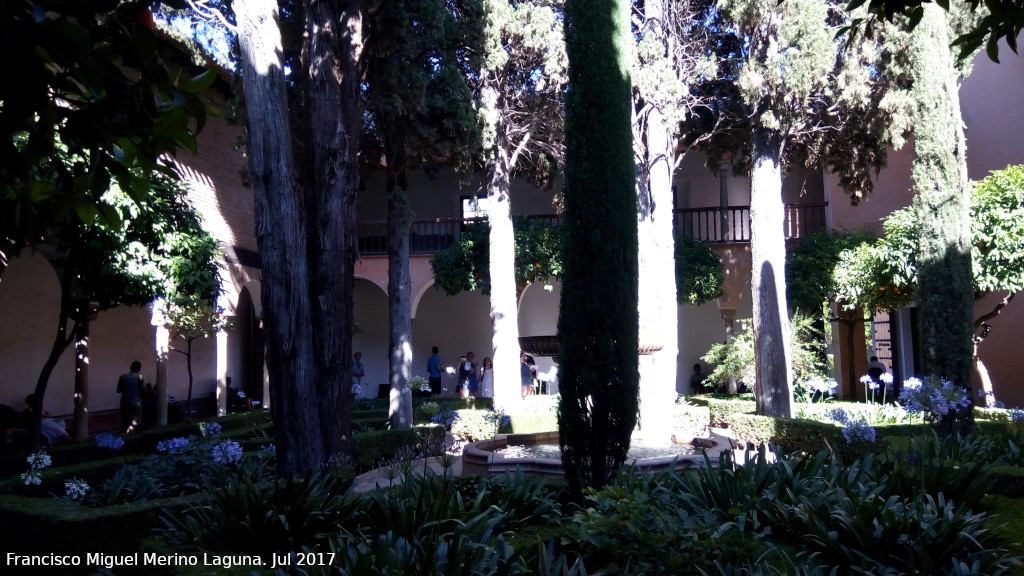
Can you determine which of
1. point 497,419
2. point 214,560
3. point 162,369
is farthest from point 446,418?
point 214,560

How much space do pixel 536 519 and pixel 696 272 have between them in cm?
1255

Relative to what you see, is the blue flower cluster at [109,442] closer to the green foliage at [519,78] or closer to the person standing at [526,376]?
the green foliage at [519,78]

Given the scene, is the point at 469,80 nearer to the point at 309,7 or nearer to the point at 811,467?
the point at 309,7

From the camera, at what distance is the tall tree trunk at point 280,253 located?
628 centimetres

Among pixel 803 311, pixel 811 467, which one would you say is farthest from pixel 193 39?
pixel 803 311

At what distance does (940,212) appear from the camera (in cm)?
955

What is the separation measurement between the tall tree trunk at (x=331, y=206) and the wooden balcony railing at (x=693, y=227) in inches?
402

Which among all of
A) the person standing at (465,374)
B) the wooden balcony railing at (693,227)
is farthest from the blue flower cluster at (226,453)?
the person standing at (465,374)

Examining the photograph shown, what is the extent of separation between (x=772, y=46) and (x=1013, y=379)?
7.24 metres

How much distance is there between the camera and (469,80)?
13539 mm

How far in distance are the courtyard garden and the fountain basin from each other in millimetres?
1754

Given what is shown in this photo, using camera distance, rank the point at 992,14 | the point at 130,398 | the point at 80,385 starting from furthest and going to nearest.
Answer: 1. the point at 130,398
2. the point at 80,385
3. the point at 992,14

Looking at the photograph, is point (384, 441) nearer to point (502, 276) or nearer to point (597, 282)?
point (502, 276)

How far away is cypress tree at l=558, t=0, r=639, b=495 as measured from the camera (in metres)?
5.64
